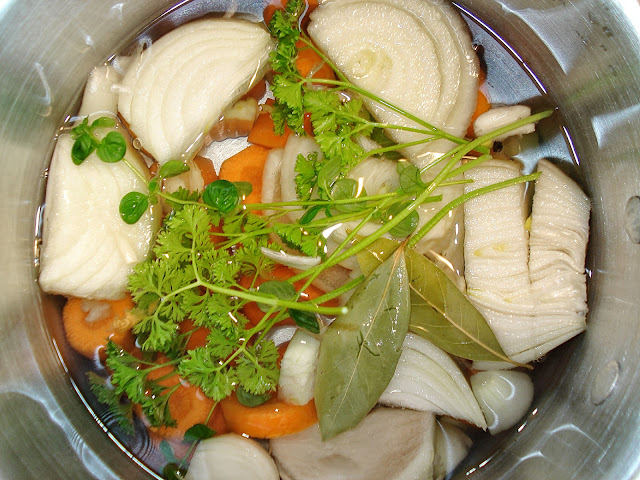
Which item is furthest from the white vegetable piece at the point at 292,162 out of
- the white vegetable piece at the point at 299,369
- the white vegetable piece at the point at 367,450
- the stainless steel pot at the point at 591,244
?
the white vegetable piece at the point at 367,450

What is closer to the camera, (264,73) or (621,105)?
(621,105)

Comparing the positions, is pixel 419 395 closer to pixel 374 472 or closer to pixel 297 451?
pixel 374 472

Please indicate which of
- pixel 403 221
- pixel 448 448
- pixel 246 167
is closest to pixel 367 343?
pixel 403 221

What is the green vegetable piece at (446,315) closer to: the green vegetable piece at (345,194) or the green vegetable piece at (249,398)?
the green vegetable piece at (345,194)

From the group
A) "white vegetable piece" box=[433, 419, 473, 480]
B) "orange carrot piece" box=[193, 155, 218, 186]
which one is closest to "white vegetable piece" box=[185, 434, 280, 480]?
"white vegetable piece" box=[433, 419, 473, 480]

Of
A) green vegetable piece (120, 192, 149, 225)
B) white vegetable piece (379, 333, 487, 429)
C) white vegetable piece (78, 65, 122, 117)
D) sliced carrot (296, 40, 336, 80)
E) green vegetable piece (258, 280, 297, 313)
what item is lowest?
white vegetable piece (379, 333, 487, 429)

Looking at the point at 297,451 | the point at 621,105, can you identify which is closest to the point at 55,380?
the point at 297,451

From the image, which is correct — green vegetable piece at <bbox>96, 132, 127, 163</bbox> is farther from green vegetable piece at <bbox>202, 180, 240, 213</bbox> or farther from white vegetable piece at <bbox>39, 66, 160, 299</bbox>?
green vegetable piece at <bbox>202, 180, 240, 213</bbox>
